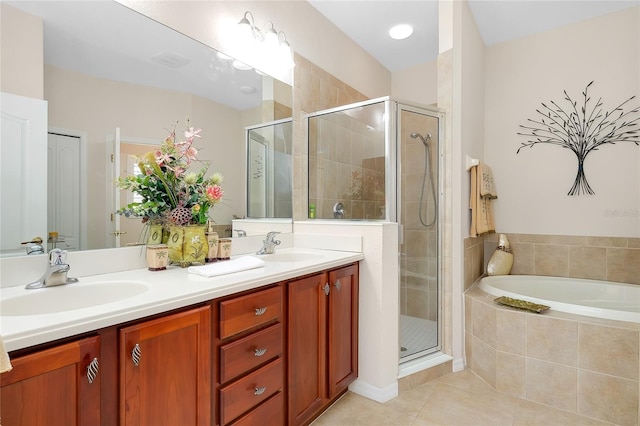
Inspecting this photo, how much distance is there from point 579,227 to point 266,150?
2.71 m

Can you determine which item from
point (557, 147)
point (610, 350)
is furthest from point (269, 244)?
point (557, 147)

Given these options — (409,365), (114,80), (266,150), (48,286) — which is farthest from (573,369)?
(114,80)

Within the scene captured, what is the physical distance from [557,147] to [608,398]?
2012mm

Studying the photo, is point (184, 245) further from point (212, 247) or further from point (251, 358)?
point (251, 358)

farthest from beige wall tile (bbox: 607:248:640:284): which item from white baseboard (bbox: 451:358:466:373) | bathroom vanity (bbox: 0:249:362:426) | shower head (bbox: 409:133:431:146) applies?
bathroom vanity (bbox: 0:249:362:426)

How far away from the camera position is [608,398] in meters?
1.77

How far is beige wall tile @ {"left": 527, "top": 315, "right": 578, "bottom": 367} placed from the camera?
1862 mm

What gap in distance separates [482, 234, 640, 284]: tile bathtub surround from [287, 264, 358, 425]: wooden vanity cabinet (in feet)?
3.89

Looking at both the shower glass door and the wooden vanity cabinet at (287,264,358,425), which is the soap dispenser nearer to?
the wooden vanity cabinet at (287,264,358,425)

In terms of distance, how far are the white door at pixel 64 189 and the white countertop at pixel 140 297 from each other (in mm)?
194

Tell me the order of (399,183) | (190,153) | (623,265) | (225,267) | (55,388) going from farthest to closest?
1. (623,265)
2. (399,183)
3. (190,153)
4. (225,267)
5. (55,388)

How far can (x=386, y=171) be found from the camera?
217 cm

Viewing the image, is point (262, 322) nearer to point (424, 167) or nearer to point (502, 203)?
point (424, 167)

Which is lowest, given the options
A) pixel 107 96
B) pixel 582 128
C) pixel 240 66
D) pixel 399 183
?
pixel 399 183
